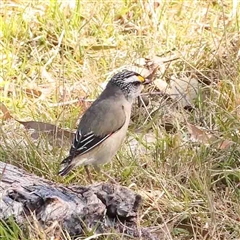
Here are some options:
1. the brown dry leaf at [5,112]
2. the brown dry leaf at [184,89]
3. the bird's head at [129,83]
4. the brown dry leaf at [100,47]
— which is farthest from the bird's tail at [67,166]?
the brown dry leaf at [100,47]

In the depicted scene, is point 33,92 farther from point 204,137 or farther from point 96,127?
point 204,137

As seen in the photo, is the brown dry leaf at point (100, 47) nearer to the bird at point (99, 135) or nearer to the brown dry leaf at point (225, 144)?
the bird at point (99, 135)

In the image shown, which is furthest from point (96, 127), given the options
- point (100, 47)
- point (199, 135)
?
point (100, 47)

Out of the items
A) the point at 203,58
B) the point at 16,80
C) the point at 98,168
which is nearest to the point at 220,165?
the point at 98,168

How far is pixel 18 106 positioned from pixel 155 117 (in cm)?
103

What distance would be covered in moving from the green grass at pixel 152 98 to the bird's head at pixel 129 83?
225 millimetres

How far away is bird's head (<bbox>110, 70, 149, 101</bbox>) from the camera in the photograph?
473 centimetres

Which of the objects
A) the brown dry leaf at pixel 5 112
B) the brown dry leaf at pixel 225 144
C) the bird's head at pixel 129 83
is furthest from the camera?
the brown dry leaf at pixel 5 112

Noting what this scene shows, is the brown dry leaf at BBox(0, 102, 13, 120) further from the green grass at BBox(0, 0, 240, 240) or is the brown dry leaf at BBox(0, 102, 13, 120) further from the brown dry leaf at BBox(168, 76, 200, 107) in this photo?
the brown dry leaf at BBox(168, 76, 200, 107)

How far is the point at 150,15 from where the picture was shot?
251 inches

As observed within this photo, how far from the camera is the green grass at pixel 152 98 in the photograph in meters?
4.02

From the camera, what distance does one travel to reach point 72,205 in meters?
3.57

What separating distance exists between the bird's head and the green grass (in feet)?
0.74

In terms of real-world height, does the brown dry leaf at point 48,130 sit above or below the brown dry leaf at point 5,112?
above
